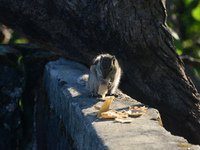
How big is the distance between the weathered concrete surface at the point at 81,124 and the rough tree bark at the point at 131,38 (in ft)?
2.41

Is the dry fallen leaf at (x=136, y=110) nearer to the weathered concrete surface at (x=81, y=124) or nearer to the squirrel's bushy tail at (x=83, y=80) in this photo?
the weathered concrete surface at (x=81, y=124)

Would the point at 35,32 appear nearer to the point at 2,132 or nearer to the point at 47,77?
the point at 47,77

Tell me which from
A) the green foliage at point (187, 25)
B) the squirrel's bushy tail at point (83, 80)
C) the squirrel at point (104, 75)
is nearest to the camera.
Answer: the squirrel at point (104, 75)

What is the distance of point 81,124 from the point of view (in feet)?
10.7

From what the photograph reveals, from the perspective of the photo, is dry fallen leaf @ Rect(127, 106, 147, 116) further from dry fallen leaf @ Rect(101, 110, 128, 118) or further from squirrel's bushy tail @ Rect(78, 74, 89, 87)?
squirrel's bushy tail @ Rect(78, 74, 89, 87)

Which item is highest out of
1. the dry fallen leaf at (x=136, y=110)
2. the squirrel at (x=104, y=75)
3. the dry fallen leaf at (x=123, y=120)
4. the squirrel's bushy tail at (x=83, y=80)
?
the squirrel at (x=104, y=75)

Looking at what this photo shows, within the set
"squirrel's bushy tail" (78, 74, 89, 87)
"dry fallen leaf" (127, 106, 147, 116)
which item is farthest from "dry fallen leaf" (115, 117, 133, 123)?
"squirrel's bushy tail" (78, 74, 89, 87)

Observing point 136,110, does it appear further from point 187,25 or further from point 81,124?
point 187,25

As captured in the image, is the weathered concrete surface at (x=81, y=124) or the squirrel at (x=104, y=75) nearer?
the weathered concrete surface at (x=81, y=124)

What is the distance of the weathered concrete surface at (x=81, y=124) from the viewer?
2.63 m

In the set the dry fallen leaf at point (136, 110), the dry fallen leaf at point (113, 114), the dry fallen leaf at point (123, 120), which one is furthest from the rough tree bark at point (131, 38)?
the dry fallen leaf at point (123, 120)

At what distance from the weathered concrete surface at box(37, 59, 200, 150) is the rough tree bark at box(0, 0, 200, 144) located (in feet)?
2.41

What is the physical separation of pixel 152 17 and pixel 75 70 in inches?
68.4

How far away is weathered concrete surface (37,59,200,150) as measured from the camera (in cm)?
263
